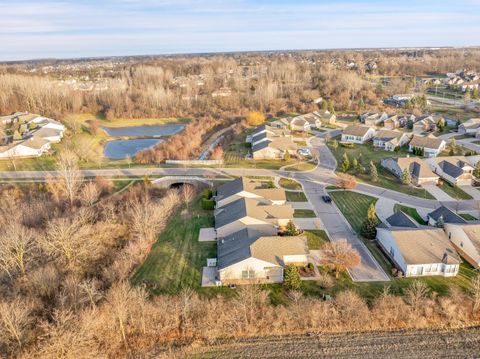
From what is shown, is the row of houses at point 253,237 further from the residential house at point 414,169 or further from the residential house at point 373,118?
the residential house at point 373,118

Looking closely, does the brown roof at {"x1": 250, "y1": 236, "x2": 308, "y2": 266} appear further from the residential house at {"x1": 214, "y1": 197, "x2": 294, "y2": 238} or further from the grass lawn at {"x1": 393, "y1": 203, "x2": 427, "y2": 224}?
the grass lawn at {"x1": 393, "y1": 203, "x2": 427, "y2": 224}

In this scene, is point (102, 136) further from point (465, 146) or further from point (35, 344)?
point (465, 146)

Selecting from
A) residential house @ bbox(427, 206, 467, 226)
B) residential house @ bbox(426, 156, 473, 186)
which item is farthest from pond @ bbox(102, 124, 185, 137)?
residential house @ bbox(427, 206, 467, 226)

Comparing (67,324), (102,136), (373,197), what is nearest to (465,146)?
(373,197)

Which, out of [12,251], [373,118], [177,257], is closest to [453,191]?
[177,257]

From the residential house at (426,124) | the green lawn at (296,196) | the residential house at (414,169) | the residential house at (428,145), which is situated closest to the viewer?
the green lawn at (296,196)

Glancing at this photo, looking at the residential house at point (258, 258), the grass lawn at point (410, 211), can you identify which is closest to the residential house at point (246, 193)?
the residential house at point (258, 258)
